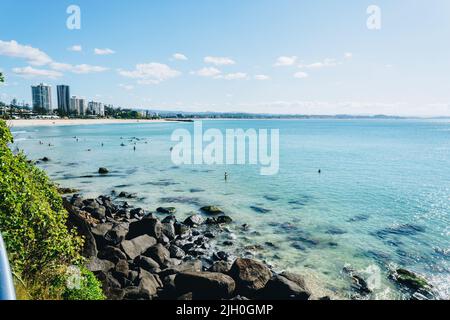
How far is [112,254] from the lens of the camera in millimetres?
18562

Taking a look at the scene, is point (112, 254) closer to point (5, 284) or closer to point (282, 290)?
point (282, 290)

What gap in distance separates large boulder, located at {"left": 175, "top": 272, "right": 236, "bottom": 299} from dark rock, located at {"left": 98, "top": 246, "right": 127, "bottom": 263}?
4328mm

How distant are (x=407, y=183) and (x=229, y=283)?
140ft

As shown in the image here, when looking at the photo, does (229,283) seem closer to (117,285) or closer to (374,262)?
(117,285)

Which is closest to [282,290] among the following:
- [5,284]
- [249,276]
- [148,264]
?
[249,276]

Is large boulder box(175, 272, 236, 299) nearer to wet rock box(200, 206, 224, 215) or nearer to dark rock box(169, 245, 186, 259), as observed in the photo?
dark rock box(169, 245, 186, 259)

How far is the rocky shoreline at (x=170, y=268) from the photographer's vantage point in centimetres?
1545

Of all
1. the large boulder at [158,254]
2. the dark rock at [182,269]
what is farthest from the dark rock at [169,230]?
the dark rock at [182,269]

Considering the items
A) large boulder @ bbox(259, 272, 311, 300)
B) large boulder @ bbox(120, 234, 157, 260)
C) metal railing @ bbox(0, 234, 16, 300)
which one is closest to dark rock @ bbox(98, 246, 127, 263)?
large boulder @ bbox(120, 234, 157, 260)

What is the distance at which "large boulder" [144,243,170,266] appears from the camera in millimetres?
19898

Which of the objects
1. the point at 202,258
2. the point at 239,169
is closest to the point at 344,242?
the point at 202,258

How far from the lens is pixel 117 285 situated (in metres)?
15.3

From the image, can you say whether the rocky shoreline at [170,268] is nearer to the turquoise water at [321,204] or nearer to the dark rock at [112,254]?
the dark rock at [112,254]

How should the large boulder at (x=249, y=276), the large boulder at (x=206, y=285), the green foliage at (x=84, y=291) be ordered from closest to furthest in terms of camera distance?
the green foliage at (x=84, y=291), the large boulder at (x=206, y=285), the large boulder at (x=249, y=276)
